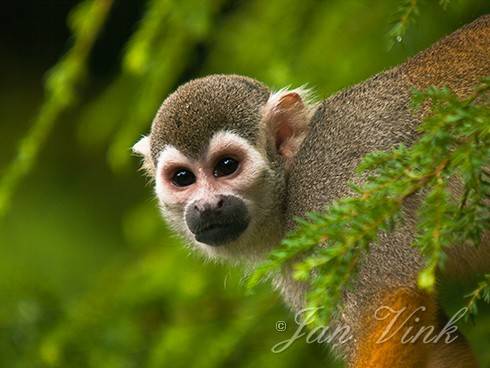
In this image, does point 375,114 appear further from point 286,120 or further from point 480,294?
point 480,294

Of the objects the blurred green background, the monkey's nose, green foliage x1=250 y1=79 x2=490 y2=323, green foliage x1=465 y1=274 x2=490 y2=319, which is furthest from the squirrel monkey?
green foliage x1=250 y1=79 x2=490 y2=323

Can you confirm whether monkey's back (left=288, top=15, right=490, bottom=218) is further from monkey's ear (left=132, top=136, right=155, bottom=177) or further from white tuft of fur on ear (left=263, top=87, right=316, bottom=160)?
monkey's ear (left=132, top=136, right=155, bottom=177)

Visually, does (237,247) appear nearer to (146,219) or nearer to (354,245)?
(354,245)

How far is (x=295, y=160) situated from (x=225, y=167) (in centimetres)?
36

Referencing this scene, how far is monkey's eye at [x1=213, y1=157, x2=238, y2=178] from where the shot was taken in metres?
4.71

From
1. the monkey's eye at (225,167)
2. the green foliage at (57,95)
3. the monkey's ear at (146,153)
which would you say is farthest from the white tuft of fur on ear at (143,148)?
the green foliage at (57,95)

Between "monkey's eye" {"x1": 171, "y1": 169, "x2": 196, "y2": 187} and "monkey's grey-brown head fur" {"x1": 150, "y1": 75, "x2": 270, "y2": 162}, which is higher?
"monkey's grey-brown head fur" {"x1": 150, "y1": 75, "x2": 270, "y2": 162}

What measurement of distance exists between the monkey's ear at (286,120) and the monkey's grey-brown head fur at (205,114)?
0.08 metres

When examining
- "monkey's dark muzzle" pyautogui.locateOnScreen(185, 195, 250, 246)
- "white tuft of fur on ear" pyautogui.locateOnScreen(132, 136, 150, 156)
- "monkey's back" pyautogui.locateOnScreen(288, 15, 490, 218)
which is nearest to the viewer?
"monkey's back" pyautogui.locateOnScreen(288, 15, 490, 218)

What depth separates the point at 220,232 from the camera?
15.6 ft

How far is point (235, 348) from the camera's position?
580 cm

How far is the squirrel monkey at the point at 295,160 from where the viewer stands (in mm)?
4086

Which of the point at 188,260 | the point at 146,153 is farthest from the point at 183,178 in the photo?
the point at 188,260

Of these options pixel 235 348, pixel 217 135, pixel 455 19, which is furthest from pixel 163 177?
pixel 455 19
